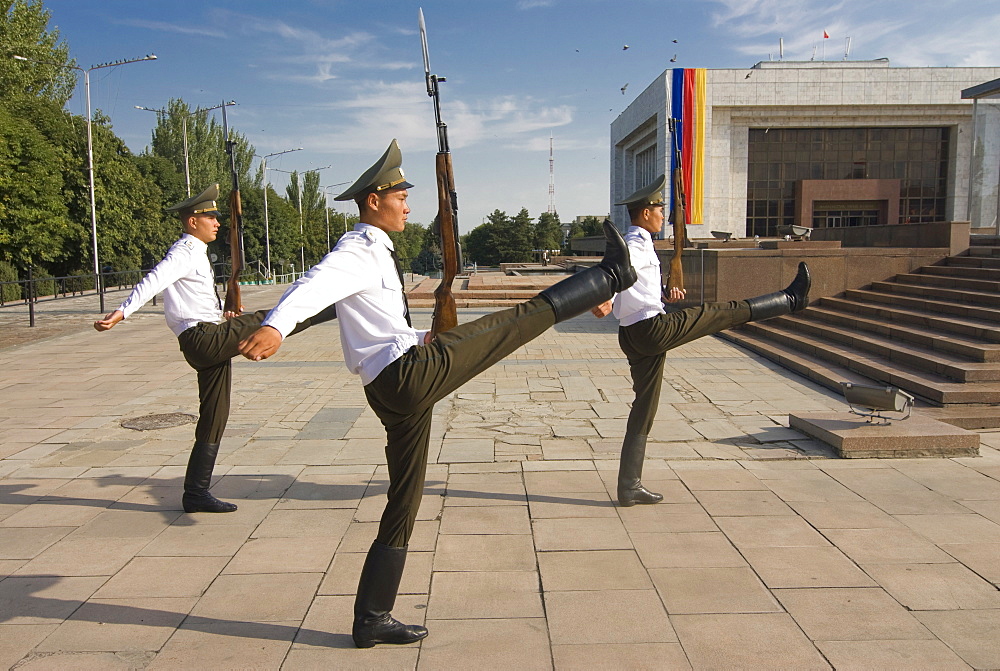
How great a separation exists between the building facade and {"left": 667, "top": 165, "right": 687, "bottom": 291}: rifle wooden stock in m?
39.1

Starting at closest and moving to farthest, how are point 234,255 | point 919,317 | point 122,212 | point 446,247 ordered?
1. point 446,247
2. point 234,255
3. point 919,317
4. point 122,212

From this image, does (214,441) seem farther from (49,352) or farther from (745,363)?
(49,352)

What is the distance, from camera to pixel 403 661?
118 inches

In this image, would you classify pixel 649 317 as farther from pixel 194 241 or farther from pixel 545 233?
pixel 545 233

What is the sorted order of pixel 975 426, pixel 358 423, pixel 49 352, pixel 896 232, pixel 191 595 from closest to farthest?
pixel 191 595 → pixel 975 426 → pixel 358 423 → pixel 49 352 → pixel 896 232

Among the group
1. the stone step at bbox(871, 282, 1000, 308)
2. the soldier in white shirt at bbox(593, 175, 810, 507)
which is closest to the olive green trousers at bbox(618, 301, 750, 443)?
the soldier in white shirt at bbox(593, 175, 810, 507)

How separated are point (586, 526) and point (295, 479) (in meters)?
2.25

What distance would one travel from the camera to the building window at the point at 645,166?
2153 inches

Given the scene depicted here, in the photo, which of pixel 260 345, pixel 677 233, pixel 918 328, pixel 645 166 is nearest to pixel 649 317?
pixel 677 233

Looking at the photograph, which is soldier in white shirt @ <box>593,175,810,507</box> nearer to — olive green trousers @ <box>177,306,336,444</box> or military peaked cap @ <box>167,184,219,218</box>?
olive green trousers @ <box>177,306,336,444</box>

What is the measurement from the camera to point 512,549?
4.10 meters

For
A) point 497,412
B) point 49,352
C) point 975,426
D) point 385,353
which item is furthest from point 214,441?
point 49,352

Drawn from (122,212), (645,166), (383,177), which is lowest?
(383,177)

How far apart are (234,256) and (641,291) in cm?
291
